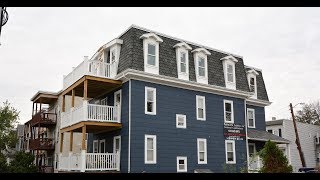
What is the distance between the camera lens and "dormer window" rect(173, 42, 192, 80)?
23.3 m

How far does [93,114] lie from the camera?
20438mm

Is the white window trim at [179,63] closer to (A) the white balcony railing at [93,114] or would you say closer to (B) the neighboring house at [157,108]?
(B) the neighboring house at [157,108]

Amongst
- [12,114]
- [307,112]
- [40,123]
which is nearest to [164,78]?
[40,123]

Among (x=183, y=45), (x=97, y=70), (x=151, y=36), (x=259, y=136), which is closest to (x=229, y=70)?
(x=183, y=45)

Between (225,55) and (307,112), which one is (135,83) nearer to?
(225,55)

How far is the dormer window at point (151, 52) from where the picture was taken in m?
21.6

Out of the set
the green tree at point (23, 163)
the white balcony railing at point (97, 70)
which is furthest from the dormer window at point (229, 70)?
the green tree at point (23, 163)

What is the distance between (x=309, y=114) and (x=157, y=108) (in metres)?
48.0

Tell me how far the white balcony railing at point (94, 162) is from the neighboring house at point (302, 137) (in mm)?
23894

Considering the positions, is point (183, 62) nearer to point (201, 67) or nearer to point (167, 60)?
point (167, 60)

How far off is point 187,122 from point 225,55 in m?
7.19

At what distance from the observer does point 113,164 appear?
2056cm

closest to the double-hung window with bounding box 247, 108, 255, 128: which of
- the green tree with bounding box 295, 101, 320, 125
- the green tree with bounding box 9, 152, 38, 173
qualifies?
the green tree with bounding box 9, 152, 38, 173

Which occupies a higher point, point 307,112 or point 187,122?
point 307,112
